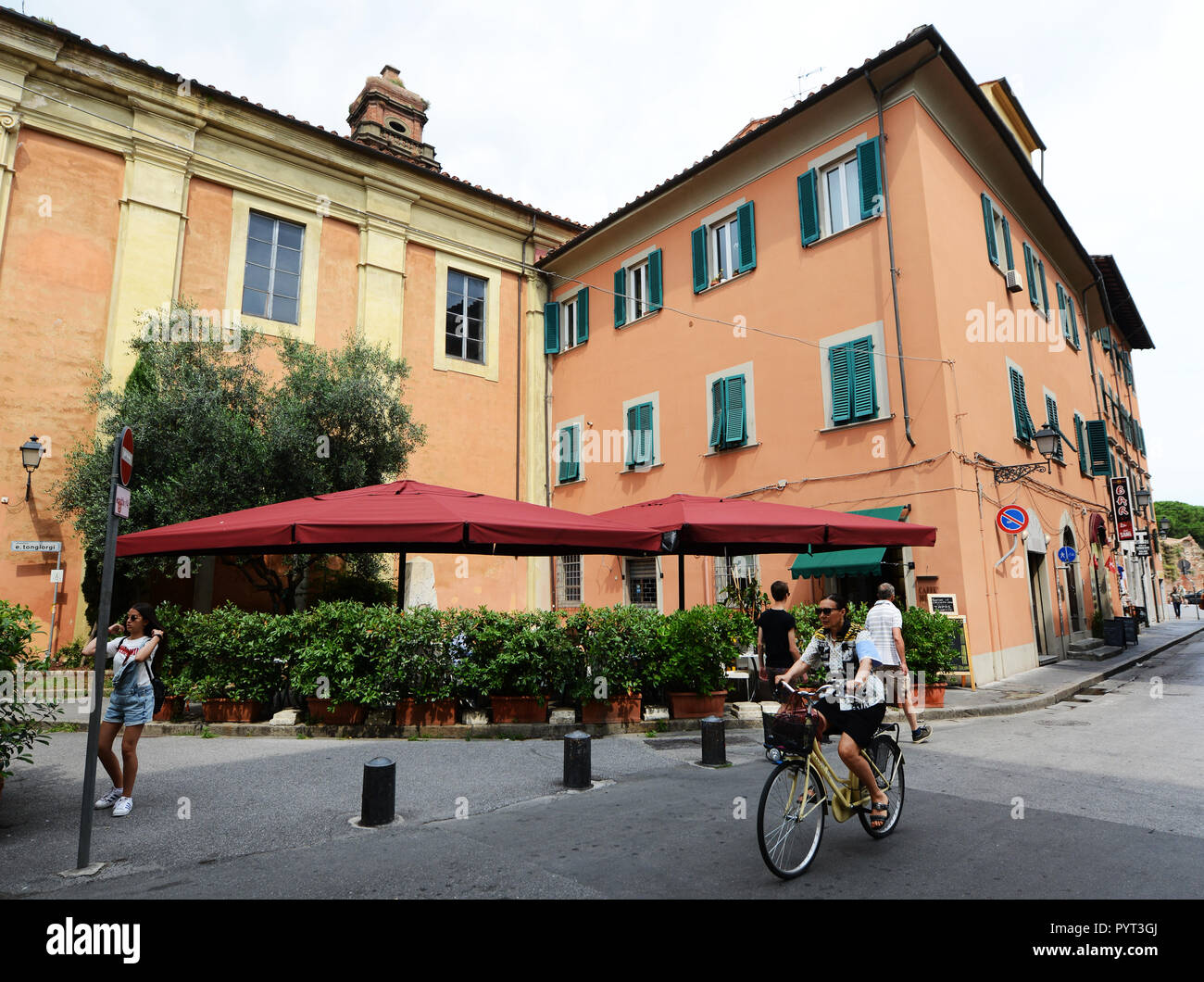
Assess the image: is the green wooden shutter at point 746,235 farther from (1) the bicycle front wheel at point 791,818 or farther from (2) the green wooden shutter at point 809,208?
(1) the bicycle front wheel at point 791,818

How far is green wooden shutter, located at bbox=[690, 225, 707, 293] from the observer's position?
16688 millimetres

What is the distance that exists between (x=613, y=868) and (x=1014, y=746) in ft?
17.7

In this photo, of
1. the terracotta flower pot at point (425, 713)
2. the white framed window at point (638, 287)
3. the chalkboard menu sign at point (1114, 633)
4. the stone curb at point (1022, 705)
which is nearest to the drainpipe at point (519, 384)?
the white framed window at point (638, 287)

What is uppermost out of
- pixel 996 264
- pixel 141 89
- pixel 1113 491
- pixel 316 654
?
pixel 141 89

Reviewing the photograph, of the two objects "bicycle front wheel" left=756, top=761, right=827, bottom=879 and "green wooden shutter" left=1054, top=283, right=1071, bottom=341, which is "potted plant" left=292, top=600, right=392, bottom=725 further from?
"green wooden shutter" left=1054, top=283, right=1071, bottom=341

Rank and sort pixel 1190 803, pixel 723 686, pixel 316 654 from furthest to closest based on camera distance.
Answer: pixel 723 686 → pixel 316 654 → pixel 1190 803

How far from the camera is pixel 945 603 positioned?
1184cm

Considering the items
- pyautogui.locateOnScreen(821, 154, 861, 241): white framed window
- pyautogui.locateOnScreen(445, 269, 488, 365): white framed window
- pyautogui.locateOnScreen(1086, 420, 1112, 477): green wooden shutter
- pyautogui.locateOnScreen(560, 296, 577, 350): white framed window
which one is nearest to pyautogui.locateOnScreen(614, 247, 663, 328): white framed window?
pyautogui.locateOnScreen(560, 296, 577, 350): white framed window

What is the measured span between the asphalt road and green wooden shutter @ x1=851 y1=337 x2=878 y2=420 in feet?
21.8

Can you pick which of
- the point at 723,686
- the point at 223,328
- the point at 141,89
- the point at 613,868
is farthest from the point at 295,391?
the point at 613,868

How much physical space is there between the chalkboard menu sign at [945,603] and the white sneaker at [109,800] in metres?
10.8

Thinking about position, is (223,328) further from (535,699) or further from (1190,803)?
(1190,803)

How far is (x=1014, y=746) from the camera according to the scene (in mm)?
7633

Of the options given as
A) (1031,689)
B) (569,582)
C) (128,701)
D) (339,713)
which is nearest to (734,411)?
(569,582)
